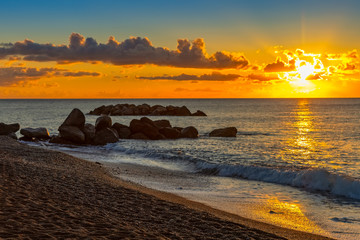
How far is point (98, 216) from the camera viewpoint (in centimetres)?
868

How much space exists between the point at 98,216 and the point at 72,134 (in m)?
26.4

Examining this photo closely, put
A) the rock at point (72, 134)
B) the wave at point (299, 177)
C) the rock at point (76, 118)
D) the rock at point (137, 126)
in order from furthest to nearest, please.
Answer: the rock at point (137, 126) < the rock at point (76, 118) < the rock at point (72, 134) < the wave at point (299, 177)

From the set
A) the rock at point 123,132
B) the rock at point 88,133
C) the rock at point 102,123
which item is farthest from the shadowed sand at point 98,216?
the rock at point 123,132

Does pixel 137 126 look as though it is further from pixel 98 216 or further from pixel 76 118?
pixel 98 216

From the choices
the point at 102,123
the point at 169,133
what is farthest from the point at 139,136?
the point at 102,123

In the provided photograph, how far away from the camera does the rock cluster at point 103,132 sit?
111 feet

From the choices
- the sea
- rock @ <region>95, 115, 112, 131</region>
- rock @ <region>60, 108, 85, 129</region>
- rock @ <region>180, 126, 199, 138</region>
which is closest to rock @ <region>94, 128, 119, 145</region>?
rock @ <region>95, 115, 112, 131</region>

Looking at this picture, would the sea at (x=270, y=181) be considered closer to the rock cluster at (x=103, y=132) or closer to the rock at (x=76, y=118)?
the rock cluster at (x=103, y=132)

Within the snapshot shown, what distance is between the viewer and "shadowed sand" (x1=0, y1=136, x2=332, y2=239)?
733 cm

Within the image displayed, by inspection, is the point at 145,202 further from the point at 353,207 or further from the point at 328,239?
the point at 353,207

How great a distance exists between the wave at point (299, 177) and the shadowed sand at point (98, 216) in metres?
6.78

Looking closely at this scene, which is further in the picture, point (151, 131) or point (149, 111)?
point (149, 111)

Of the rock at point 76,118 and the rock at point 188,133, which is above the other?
the rock at point 76,118

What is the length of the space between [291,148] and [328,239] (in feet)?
75.0
